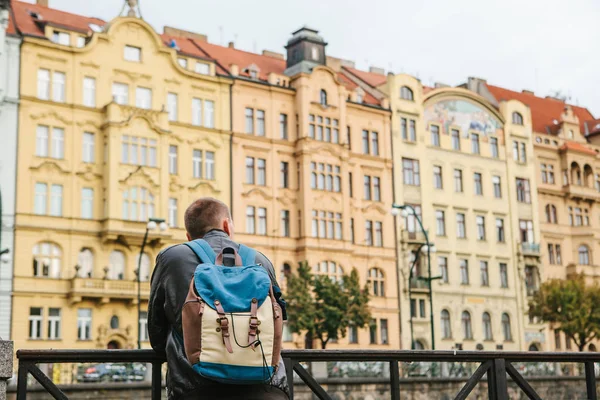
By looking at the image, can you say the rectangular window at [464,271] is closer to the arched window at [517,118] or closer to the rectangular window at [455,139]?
the rectangular window at [455,139]

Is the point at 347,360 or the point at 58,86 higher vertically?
the point at 58,86

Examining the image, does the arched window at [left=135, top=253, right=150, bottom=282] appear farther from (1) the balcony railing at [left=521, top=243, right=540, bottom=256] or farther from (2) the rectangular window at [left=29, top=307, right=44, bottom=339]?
(1) the balcony railing at [left=521, top=243, right=540, bottom=256]

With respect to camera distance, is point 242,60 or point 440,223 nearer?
point 242,60

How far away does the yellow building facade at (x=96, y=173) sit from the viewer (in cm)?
3994

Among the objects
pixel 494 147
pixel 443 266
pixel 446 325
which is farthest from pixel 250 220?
pixel 494 147

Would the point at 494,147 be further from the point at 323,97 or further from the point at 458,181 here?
the point at 323,97

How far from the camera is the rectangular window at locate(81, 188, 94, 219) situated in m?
41.7

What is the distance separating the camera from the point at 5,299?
38.8 m

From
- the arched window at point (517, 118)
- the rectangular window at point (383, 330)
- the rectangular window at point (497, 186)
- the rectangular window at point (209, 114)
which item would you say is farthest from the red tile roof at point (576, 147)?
the rectangular window at point (209, 114)

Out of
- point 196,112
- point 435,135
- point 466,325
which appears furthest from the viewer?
point 435,135

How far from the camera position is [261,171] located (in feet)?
157

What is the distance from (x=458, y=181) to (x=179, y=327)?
51.7 meters

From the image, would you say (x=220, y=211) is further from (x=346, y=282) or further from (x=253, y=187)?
(x=253, y=187)

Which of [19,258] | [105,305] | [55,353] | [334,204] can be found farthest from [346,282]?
[55,353]
